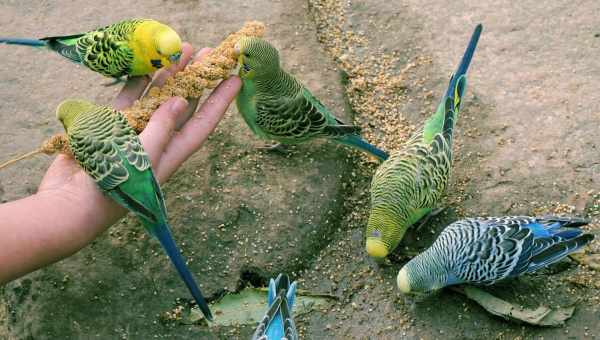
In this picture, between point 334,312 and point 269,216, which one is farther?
point 269,216

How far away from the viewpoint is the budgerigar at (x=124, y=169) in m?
3.57

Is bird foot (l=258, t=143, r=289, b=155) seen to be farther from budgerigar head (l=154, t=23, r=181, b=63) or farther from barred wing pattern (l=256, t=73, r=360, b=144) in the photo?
budgerigar head (l=154, t=23, r=181, b=63)

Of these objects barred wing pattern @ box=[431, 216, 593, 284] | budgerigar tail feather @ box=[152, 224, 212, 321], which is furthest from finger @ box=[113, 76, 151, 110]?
barred wing pattern @ box=[431, 216, 593, 284]

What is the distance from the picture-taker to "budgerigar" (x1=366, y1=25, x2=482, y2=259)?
399cm

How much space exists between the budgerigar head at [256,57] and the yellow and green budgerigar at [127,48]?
417 millimetres

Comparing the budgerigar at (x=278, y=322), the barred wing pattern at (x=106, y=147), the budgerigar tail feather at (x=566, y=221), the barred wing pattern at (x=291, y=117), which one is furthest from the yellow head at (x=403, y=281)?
the barred wing pattern at (x=106, y=147)

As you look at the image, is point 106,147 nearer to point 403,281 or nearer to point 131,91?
point 131,91

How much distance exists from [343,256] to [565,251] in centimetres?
126

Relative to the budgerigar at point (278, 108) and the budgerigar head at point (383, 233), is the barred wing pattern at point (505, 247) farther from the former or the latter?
the budgerigar at point (278, 108)

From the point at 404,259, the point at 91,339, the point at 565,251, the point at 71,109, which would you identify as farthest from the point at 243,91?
the point at 565,251

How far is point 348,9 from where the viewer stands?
5.64 meters

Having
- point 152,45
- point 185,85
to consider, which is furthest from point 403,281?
point 152,45

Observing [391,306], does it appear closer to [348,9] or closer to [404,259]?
[404,259]

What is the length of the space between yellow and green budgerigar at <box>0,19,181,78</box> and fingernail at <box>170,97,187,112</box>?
30cm
